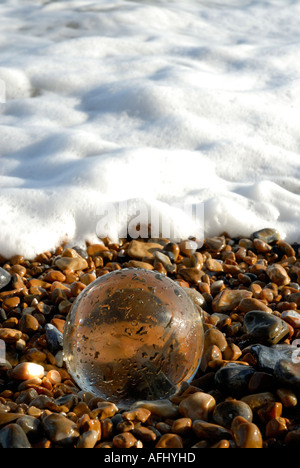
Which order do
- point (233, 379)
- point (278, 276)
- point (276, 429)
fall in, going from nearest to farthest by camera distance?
point (276, 429) < point (233, 379) < point (278, 276)

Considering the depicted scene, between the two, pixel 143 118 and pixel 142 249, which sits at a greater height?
pixel 143 118

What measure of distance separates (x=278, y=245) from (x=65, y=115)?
7.64ft

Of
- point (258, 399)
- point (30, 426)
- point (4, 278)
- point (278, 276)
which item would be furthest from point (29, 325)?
point (278, 276)

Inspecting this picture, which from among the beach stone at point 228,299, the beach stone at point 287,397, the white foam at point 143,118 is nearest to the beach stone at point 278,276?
the beach stone at point 228,299

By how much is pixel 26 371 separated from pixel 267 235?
1806 mm

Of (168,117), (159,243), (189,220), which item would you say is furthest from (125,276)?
(168,117)

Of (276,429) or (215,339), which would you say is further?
(215,339)

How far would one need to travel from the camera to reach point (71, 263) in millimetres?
2920

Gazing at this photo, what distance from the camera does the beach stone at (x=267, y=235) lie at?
329cm

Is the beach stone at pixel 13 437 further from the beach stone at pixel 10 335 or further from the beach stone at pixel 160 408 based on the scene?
the beach stone at pixel 10 335

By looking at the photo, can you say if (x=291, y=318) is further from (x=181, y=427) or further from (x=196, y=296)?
(x=181, y=427)

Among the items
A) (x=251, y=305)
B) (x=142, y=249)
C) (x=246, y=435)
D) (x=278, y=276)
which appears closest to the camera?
(x=246, y=435)

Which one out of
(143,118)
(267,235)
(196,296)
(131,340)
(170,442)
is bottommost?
(267,235)

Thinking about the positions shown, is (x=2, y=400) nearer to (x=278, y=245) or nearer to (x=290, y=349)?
(x=290, y=349)
